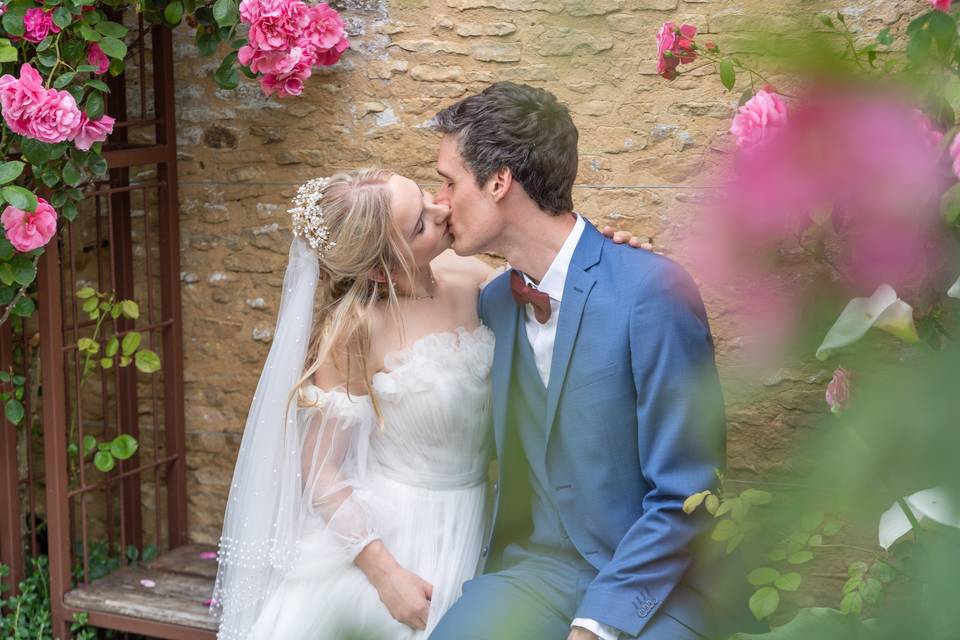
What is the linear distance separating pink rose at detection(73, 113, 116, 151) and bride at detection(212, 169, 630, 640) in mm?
773

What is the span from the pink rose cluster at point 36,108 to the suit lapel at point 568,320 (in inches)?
56.0

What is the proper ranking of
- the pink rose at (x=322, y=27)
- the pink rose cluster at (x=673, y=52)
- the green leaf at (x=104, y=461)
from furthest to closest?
the green leaf at (x=104, y=461), the pink rose at (x=322, y=27), the pink rose cluster at (x=673, y=52)

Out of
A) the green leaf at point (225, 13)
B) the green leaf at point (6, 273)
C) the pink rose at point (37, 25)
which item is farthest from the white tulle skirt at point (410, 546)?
the pink rose at point (37, 25)

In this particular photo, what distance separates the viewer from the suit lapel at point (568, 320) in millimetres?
2436

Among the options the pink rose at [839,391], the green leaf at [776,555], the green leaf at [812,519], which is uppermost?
the pink rose at [839,391]

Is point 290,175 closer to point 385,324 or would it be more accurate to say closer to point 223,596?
point 385,324

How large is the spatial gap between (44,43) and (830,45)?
9.90 feet

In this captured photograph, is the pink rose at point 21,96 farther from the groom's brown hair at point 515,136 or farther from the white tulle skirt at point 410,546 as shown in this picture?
the white tulle skirt at point 410,546

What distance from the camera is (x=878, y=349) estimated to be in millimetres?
449

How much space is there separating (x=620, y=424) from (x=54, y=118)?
5.50 ft

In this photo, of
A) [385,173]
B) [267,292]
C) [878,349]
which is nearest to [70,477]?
[267,292]

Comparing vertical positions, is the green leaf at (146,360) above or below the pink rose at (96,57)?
below

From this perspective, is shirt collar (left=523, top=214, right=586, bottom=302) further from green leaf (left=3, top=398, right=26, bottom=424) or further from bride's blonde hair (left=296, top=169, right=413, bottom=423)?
green leaf (left=3, top=398, right=26, bottom=424)

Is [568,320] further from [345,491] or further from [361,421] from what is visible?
[345,491]
